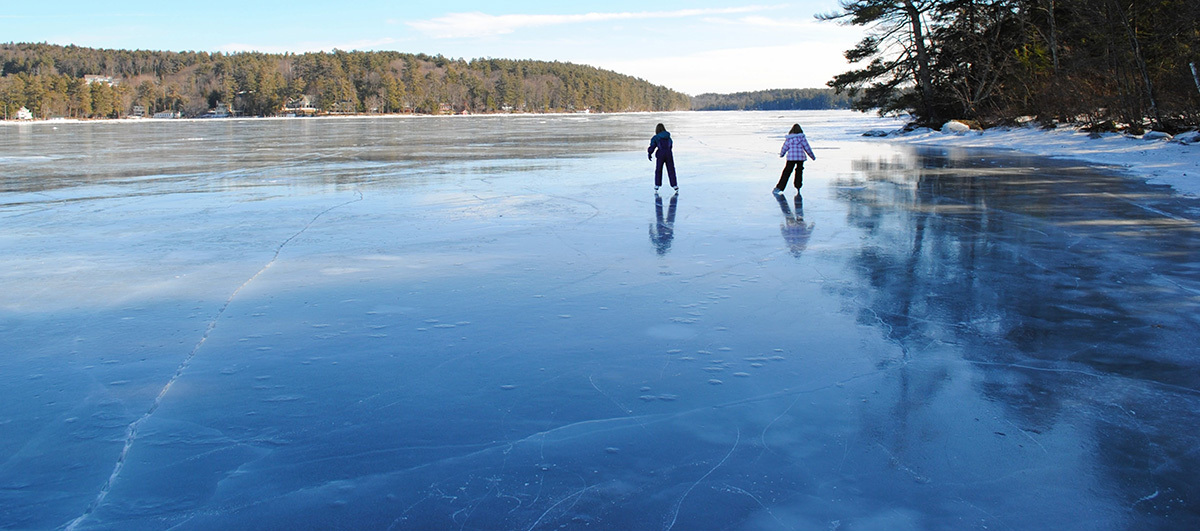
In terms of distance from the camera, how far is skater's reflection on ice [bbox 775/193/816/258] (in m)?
7.79

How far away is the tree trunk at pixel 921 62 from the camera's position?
35.4 metres

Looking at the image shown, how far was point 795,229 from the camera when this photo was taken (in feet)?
29.0

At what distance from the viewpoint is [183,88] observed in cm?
15488

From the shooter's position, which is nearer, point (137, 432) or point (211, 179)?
point (137, 432)

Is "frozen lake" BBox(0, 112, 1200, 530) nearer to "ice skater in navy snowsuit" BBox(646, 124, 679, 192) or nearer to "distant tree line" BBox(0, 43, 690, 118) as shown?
"ice skater in navy snowsuit" BBox(646, 124, 679, 192)

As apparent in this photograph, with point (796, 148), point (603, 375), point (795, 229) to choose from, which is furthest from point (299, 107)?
point (603, 375)

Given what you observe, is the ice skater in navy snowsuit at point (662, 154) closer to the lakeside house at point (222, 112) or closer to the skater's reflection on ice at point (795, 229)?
the skater's reflection on ice at point (795, 229)

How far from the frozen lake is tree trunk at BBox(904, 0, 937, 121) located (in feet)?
95.1

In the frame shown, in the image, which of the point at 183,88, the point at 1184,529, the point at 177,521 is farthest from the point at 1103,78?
the point at 183,88

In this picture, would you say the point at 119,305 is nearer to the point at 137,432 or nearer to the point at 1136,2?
the point at 137,432

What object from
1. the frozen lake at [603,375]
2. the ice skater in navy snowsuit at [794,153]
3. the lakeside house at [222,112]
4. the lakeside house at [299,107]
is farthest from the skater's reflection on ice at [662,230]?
the lakeside house at [222,112]

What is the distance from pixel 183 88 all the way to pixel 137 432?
174 metres

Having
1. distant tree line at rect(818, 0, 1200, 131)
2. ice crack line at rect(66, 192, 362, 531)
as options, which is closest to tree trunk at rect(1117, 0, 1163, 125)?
distant tree line at rect(818, 0, 1200, 131)

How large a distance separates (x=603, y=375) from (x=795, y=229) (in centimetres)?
524
